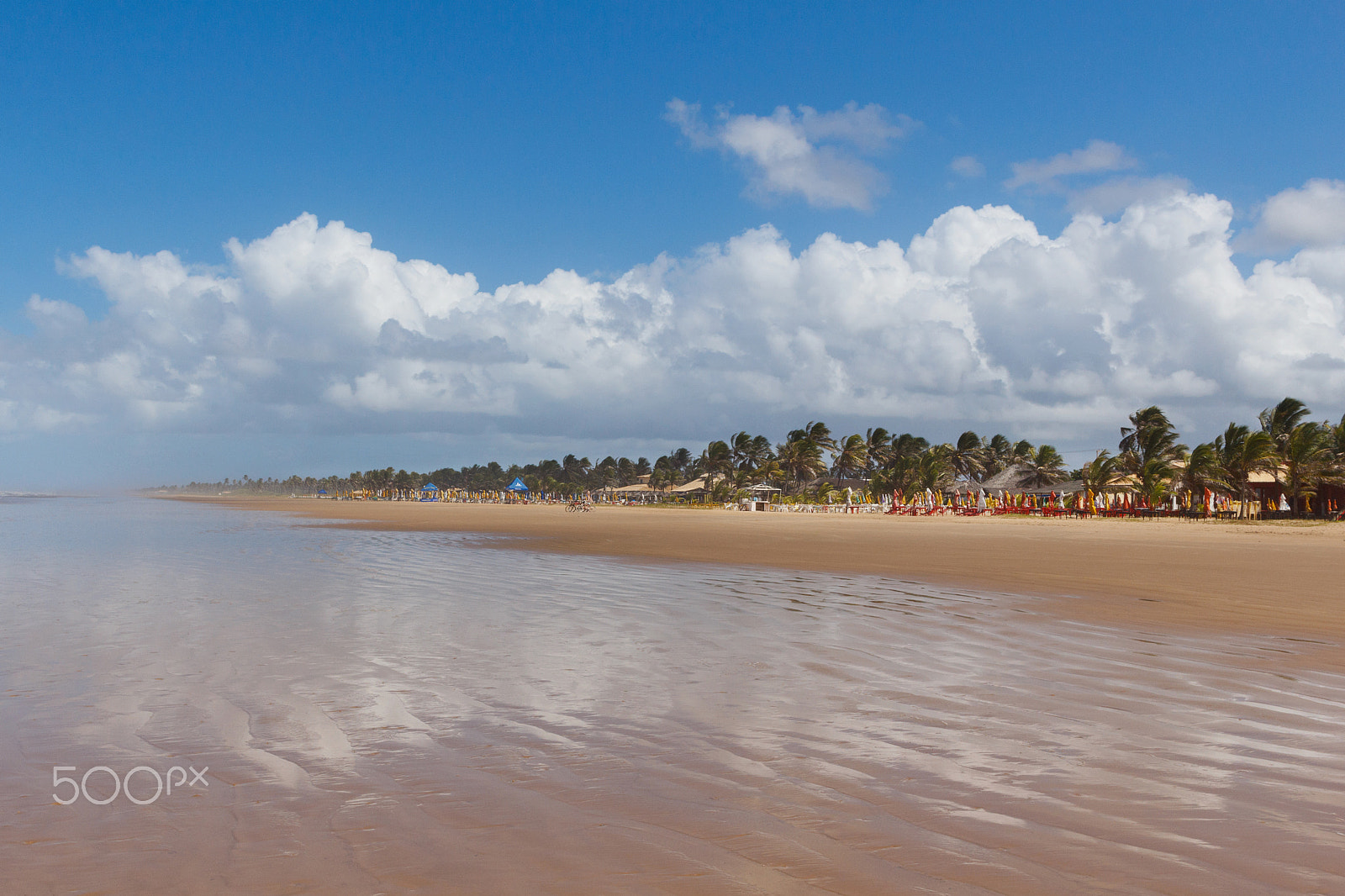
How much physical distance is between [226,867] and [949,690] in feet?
18.1

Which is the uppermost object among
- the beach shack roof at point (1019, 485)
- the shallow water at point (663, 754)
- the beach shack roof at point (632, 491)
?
the beach shack roof at point (1019, 485)

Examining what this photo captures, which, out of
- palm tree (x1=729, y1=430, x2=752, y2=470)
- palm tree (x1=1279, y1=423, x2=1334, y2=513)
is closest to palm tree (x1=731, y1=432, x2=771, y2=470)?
palm tree (x1=729, y1=430, x2=752, y2=470)

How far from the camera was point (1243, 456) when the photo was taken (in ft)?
154

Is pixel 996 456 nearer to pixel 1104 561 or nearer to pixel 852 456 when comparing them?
pixel 852 456

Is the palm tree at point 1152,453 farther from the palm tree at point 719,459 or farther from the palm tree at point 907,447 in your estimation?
the palm tree at point 719,459

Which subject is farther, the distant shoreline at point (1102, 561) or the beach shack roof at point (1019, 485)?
the beach shack roof at point (1019, 485)

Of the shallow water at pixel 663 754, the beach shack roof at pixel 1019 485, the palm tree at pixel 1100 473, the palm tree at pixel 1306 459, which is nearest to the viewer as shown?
the shallow water at pixel 663 754

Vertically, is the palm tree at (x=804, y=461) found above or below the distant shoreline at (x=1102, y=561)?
above

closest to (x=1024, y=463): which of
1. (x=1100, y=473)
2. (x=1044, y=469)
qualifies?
(x=1044, y=469)

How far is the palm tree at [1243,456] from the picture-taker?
45.8 meters

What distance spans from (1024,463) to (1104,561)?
72.5 metres

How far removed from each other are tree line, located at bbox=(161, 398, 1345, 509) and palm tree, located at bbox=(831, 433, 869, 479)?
0.13 m

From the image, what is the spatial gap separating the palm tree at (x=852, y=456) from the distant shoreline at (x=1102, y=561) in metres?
68.6

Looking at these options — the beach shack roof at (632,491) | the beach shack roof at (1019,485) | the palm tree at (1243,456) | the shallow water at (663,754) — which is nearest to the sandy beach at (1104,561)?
the shallow water at (663,754)
